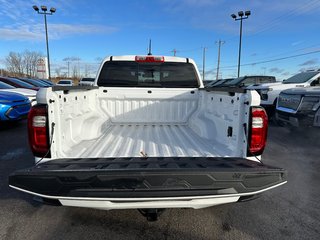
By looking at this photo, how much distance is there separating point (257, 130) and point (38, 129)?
226 centimetres

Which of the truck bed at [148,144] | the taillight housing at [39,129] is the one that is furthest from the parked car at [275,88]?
the taillight housing at [39,129]

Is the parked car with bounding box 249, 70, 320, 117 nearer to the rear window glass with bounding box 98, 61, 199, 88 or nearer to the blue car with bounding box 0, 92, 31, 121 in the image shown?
the rear window glass with bounding box 98, 61, 199, 88

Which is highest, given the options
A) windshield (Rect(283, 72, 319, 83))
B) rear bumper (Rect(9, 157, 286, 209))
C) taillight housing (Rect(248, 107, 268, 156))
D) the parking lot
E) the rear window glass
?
windshield (Rect(283, 72, 319, 83))

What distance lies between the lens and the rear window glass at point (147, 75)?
14.4ft

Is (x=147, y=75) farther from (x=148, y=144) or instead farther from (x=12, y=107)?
(x=12, y=107)

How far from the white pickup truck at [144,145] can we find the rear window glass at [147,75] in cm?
2

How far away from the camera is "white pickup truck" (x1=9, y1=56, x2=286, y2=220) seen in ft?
6.40

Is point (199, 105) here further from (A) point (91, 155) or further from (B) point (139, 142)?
(A) point (91, 155)

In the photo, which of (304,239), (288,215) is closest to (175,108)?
(288,215)

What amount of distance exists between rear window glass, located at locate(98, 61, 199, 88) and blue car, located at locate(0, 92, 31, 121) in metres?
4.61

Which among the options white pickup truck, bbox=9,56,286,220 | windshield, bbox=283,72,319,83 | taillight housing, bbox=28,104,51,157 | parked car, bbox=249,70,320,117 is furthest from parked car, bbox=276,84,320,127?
taillight housing, bbox=28,104,51,157

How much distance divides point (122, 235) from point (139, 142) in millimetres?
1206

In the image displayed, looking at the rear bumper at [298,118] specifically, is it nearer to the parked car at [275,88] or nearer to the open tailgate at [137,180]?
the parked car at [275,88]

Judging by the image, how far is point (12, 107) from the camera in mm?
7328
